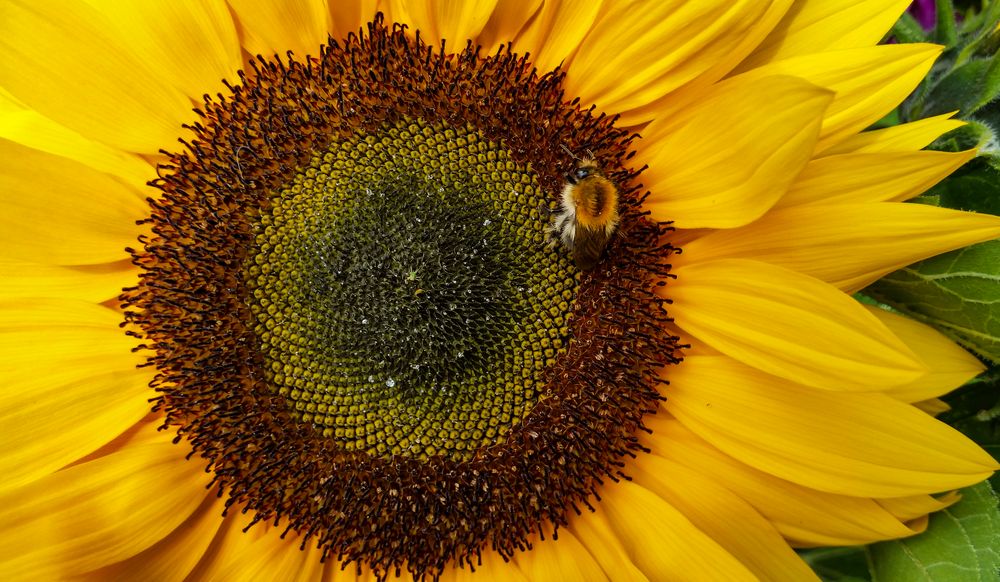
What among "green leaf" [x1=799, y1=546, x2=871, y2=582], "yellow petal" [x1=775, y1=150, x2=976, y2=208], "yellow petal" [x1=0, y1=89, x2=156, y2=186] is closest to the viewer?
"yellow petal" [x1=775, y1=150, x2=976, y2=208]

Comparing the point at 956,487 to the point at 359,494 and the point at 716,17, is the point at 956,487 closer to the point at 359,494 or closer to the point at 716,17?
the point at 716,17

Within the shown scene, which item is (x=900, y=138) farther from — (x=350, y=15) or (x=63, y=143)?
(x=63, y=143)

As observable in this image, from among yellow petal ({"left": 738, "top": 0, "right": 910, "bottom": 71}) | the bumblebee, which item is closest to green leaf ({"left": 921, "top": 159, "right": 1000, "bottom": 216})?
yellow petal ({"left": 738, "top": 0, "right": 910, "bottom": 71})

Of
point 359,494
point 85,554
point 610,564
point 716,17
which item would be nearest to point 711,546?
point 610,564

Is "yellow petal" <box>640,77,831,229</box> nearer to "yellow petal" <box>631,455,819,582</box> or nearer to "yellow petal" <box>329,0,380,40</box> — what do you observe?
"yellow petal" <box>631,455,819,582</box>

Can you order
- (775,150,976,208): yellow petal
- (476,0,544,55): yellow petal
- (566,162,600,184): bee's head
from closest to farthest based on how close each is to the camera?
1. (775,150,976,208): yellow petal
2. (566,162,600,184): bee's head
3. (476,0,544,55): yellow petal

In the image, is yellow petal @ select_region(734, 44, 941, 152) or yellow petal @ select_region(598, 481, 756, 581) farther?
yellow petal @ select_region(598, 481, 756, 581)
